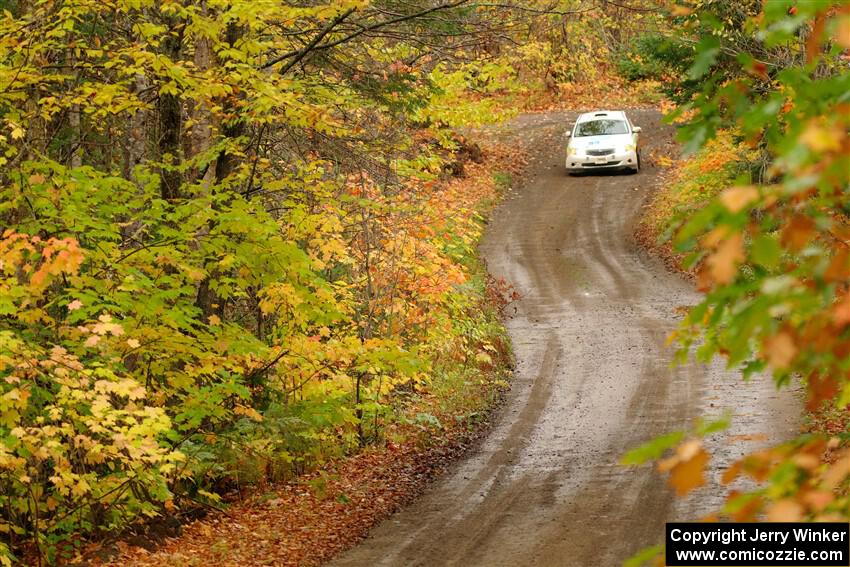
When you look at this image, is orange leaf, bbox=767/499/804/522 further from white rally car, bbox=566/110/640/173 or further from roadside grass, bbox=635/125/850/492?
white rally car, bbox=566/110/640/173

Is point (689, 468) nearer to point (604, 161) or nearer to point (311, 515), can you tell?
point (311, 515)

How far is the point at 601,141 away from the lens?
31.8 m

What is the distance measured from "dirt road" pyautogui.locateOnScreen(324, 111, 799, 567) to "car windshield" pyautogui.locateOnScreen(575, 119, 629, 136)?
5166 mm

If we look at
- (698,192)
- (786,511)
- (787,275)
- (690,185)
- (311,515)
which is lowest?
(311,515)

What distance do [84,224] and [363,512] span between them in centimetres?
432

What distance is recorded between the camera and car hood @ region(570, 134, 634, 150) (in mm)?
31375

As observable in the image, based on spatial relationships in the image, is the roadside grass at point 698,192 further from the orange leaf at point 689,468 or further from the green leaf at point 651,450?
the orange leaf at point 689,468

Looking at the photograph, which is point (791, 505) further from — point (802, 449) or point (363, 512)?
point (363, 512)

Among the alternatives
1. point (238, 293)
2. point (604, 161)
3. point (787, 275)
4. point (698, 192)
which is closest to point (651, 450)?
point (787, 275)

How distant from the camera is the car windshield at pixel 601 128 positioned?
31.3m

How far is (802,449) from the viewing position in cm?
272

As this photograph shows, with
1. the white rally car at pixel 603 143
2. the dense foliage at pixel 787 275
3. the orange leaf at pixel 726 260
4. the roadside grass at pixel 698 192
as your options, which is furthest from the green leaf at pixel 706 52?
the white rally car at pixel 603 143

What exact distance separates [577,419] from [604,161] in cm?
1949

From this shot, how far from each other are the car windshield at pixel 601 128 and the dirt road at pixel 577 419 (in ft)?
16.9
